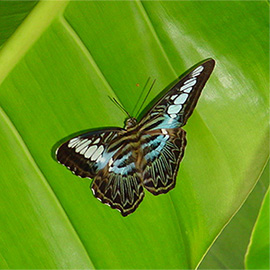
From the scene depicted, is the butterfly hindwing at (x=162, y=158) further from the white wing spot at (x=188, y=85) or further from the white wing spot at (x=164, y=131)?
the white wing spot at (x=188, y=85)

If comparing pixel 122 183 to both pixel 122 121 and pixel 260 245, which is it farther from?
pixel 260 245

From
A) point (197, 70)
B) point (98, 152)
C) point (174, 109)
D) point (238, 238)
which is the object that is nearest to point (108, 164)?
point (98, 152)

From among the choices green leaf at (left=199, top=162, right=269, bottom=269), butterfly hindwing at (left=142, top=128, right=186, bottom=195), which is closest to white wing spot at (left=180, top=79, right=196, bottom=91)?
butterfly hindwing at (left=142, top=128, right=186, bottom=195)

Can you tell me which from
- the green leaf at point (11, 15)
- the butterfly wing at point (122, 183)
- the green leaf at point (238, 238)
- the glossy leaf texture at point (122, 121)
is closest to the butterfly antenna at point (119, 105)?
the glossy leaf texture at point (122, 121)

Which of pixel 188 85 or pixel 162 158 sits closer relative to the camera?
pixel 188 85

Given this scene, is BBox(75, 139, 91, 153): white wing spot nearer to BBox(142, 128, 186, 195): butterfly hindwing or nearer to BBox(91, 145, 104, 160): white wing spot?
BBox(91, 145, 104, 160): white wing spot

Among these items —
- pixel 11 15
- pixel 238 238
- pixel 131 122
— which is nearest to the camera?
pixel 11 15

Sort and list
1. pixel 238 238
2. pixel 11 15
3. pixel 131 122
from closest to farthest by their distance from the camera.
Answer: pixel 11 15 < pixel 131 122 < pixel 238 238
